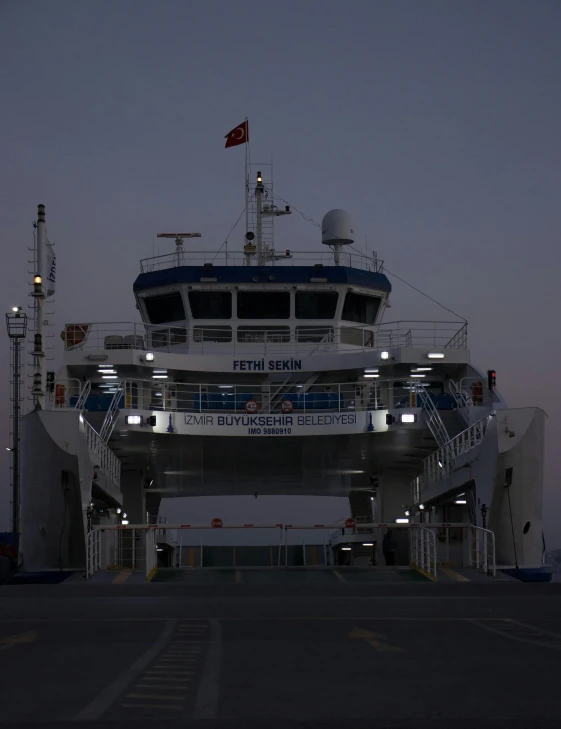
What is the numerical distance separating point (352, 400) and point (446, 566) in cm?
864

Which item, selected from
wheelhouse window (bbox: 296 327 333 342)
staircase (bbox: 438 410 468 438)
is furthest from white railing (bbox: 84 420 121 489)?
staircase (bbox: 438 410 468 438)

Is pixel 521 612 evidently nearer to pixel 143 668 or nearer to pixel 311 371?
pixel 143 668

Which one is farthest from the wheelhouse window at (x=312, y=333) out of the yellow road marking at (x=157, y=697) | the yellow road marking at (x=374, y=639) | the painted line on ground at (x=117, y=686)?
the yellow road marking at (x=157, y=697)

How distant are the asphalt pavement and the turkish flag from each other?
112 feet

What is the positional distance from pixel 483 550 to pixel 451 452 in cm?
525

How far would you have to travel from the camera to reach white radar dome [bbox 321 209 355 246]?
141ft

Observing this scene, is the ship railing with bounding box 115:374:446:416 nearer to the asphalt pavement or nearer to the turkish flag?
the turkish flag

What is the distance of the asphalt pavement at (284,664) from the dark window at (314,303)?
2370 centimetres

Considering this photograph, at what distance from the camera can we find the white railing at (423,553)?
82.0 ft

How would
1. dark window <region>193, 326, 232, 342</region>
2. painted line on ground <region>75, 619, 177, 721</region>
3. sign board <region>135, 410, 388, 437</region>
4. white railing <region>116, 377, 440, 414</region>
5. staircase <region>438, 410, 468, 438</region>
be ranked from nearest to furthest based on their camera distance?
painted line on ground <region>75, 619, 177, 721</region> → sign board <region>135, 410, 388, 437</region> → white railing <region>116, 377, 440, 414</region> → staircase <region>438, 410, 468, 438</region> → dark window <region>193, 326, 232, 342</region>

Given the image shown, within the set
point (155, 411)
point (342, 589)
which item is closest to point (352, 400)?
point (155, 411)

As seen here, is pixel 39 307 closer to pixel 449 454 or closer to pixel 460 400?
pixel 449 454

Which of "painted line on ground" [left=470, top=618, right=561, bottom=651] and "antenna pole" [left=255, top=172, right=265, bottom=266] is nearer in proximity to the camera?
"painted line on ground" [left=470, top=618, right=561, bottom=651]

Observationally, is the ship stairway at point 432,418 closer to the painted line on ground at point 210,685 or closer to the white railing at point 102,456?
the white railing at point 102,456
